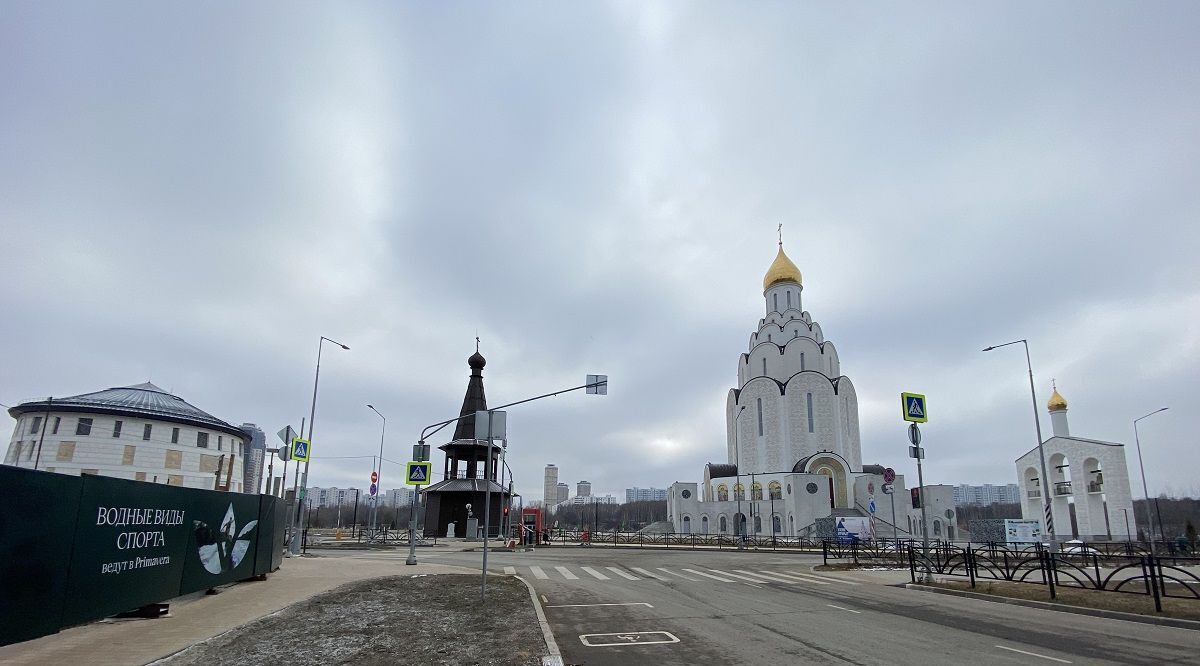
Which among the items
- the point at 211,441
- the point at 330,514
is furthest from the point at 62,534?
the point at 330,514

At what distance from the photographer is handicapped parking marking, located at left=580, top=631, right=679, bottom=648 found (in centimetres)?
930

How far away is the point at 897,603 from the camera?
14242 mm

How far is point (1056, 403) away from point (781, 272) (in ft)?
102

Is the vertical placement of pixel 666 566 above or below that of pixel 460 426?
below

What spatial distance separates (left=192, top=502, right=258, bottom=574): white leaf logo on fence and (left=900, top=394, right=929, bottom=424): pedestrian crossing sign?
64.2ft

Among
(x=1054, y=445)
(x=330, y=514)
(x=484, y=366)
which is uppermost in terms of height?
(x=484, y=366)

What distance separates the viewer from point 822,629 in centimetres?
1053

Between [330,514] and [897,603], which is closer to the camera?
[897,603]

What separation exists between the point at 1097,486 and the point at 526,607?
52838 millimetres

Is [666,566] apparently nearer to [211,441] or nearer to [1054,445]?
[1054,445]

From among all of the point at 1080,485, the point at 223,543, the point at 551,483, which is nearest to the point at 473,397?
Answer: the point at 223,543

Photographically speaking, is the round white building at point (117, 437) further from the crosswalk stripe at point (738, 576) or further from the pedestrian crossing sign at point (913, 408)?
the pedestrian crossing sign at point (913, 408)

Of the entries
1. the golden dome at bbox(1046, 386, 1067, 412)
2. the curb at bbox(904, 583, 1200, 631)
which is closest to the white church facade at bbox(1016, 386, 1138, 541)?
the golden dome at bbox(1046, 386, 1067, 412)

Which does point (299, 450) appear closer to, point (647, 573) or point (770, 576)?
point (647, 573)
